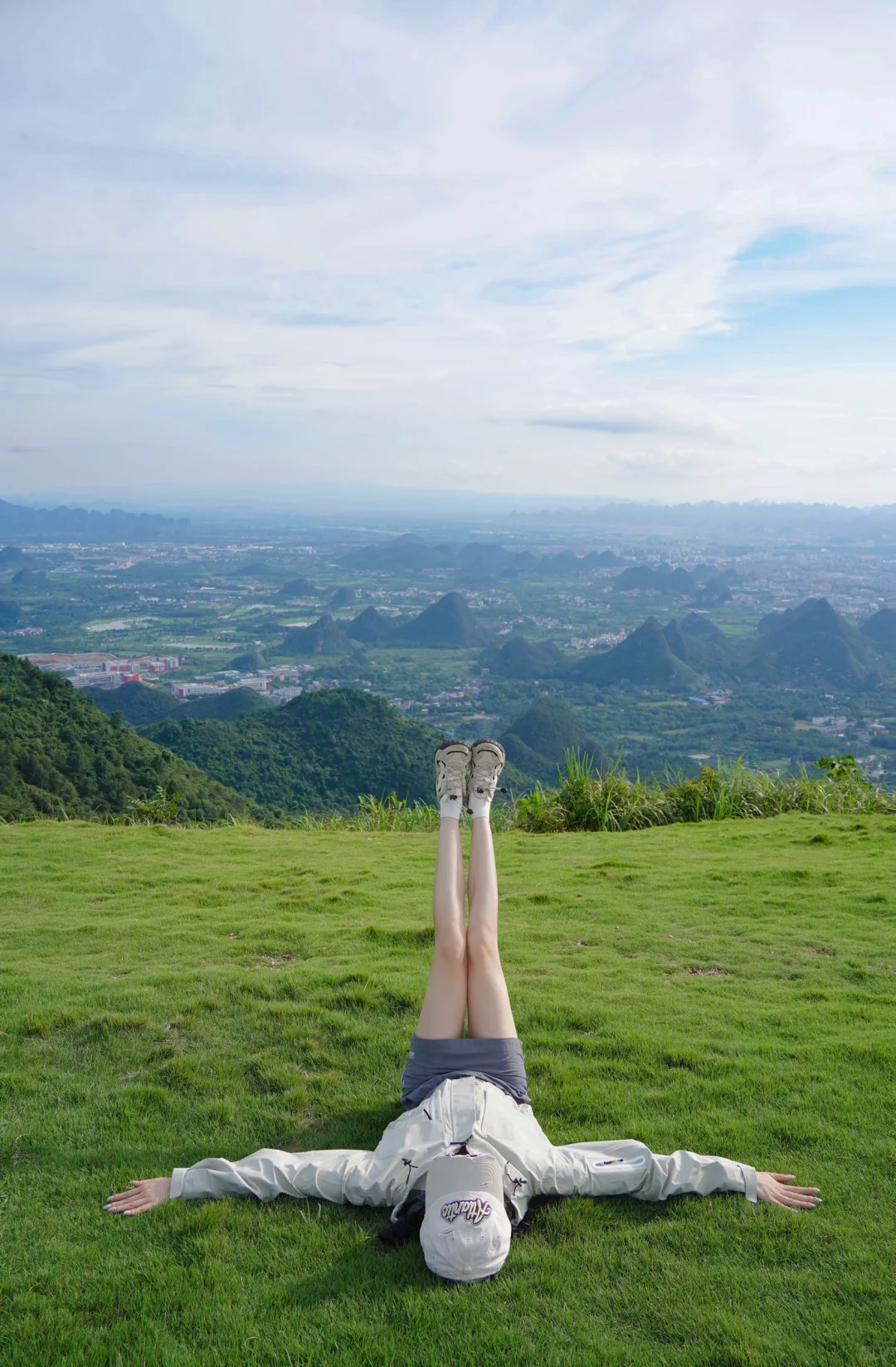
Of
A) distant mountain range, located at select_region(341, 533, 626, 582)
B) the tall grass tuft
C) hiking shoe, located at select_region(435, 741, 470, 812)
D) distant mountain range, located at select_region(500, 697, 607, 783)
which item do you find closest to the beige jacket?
hiking shoe, located at select_region(435, 741, 470, 812)

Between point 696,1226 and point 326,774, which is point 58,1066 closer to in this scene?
point 696,1226

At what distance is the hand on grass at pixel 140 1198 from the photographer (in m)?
3.09

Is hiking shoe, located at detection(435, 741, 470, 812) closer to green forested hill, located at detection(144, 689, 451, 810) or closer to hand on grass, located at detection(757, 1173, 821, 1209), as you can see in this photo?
hand on grass, located at detection(757, 1173, 821, 1209)

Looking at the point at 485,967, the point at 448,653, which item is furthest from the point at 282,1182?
the point at 448,653

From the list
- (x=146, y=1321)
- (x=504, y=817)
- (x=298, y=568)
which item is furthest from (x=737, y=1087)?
(x=298, y=568)

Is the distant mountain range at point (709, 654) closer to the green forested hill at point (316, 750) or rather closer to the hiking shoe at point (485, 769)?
the green forested hill at point (316, 750)

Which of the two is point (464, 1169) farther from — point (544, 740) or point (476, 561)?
point (476, 561)

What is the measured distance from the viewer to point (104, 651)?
52.8 m

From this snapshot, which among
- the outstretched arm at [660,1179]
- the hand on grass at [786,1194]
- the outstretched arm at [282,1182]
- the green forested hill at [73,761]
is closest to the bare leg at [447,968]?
the outstretched arm at [282,1182]

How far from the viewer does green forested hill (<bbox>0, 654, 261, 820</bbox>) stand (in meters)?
14.2

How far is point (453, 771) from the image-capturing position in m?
4.94

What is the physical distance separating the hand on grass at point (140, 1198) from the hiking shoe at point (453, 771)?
7.69 ft

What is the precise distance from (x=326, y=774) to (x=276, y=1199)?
20623 millimetres

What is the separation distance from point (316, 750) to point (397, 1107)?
69.5 ft
